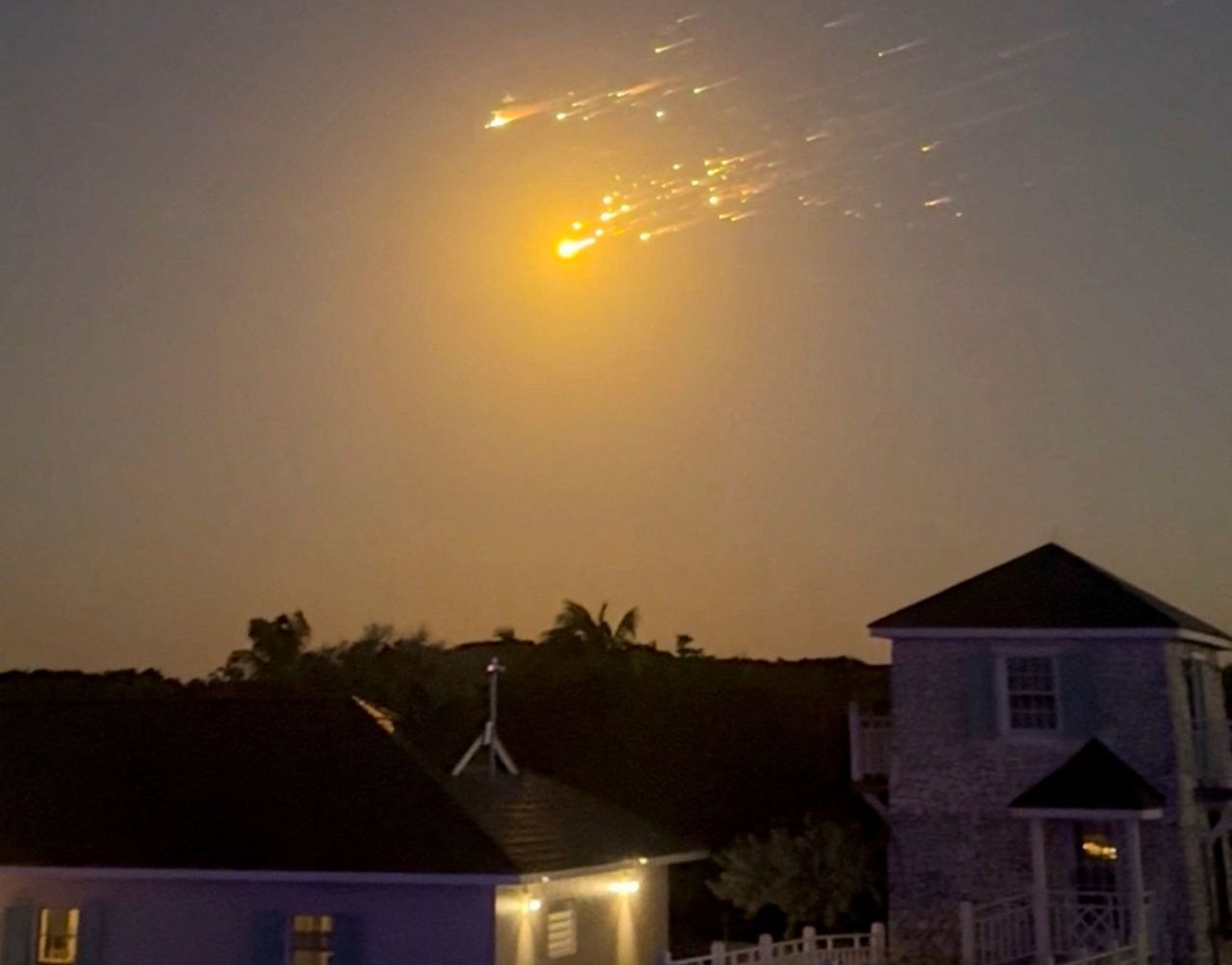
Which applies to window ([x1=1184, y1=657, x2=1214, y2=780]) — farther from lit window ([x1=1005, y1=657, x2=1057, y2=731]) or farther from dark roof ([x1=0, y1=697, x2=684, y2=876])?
dark roof ([x1=0, y1=697, x2=684, y2=876])

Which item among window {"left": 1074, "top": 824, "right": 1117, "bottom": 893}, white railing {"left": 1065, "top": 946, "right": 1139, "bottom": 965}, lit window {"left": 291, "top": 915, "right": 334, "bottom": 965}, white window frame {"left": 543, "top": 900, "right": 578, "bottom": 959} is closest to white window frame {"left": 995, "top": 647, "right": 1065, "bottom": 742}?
window {"left": 1074, "top": 824, "right": 1117, "bottom": 893}

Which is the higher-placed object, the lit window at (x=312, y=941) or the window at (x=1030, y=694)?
the window at (x=1030, y=694)

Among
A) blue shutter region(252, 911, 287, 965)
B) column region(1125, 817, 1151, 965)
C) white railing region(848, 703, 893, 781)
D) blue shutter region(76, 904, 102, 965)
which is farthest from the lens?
white railing region(848, 703, 893, 781)

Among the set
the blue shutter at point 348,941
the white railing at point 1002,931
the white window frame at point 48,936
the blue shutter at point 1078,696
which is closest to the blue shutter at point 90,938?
the white window frame at point 48,936

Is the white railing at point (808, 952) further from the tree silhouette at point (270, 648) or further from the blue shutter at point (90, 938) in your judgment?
the tree silhouette at point (270, 648)

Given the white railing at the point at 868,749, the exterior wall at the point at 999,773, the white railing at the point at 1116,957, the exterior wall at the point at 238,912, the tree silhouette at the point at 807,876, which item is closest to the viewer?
the exterior wall at the point at 238,912

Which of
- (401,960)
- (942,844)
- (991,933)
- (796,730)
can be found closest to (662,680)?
(796,730)
